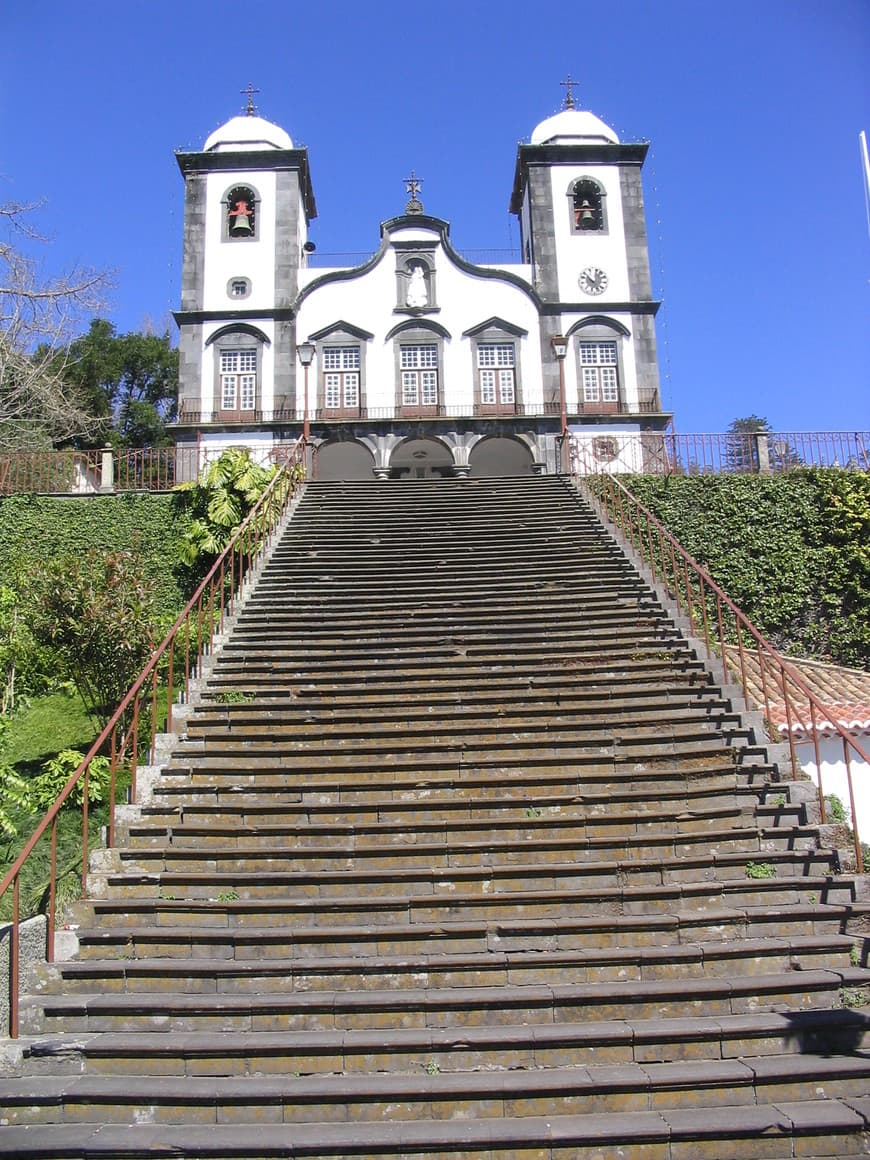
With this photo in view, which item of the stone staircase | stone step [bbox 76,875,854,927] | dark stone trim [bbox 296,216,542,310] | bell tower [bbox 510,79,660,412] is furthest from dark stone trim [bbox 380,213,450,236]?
stone step [bbox 76,875,854,927]

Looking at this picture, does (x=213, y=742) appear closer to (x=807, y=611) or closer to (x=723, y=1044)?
(x=723, y=1044)

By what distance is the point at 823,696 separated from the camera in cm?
1198

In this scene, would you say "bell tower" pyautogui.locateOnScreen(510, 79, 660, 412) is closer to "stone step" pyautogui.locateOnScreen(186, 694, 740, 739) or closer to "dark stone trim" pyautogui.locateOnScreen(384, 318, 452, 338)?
"dark stone trim" pyautogui.locateOnScreen(384, 318, 452, 338)

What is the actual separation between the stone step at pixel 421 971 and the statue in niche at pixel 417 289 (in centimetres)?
2183

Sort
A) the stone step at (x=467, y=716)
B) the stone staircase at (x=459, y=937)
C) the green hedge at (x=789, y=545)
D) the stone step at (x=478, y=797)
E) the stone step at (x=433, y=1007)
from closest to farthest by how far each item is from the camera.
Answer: the stone staircase at (x=459, y=937)
the stone step at (x=433, y=1007)
the stone step at (x=478, y=797)
the stone step at (x=467, y=716)
the green hedge at (x=789, y=545)

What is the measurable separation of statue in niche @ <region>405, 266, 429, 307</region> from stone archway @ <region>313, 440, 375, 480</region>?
14.2 feet

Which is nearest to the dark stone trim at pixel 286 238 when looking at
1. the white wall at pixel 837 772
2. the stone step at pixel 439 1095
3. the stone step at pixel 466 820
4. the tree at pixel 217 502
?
the tree at pixel 217 502

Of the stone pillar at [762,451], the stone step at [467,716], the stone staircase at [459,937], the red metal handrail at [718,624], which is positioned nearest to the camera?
the stone staircase at [459,937]

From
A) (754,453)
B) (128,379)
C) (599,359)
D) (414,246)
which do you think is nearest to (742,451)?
(754,453)

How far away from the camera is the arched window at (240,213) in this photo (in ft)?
85.4

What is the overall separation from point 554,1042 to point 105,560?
9.47 meters

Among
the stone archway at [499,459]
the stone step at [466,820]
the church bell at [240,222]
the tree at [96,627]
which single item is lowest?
the stone step at [466,820]

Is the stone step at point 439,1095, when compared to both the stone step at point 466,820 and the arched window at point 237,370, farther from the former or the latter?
the arched window at point 237,370

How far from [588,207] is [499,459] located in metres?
7.91
